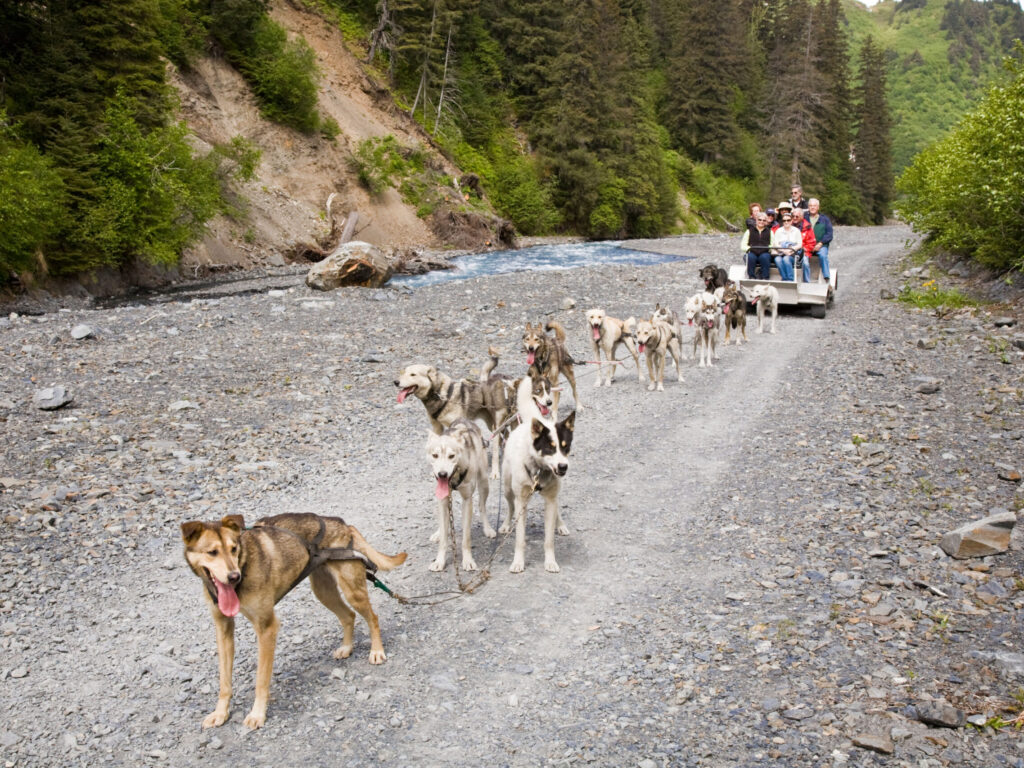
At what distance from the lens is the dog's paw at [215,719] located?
429cm

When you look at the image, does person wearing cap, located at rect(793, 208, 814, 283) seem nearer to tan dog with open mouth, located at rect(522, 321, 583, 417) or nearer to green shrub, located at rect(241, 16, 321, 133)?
tan dog with open mouth, located at rect(522, 321, 583, 417)

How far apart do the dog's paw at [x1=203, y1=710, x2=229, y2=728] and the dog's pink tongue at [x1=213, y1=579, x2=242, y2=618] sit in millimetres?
689

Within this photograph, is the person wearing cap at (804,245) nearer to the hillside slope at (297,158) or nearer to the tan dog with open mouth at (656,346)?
the tan dog with open mouth at (656,346)

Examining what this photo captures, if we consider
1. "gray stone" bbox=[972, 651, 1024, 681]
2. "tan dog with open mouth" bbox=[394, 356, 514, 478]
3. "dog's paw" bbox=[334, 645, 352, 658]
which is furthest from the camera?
"tan dog with open mouth" bbox=[394, 356, 514, 478]

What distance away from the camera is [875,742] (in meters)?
3.78

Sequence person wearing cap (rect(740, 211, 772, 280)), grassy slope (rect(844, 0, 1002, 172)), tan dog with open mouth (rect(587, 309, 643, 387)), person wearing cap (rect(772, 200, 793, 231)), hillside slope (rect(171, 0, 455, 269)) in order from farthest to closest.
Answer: grassy slope (rect(844, 0, 1002, 172)) → hillside slope (rect(171, 0, 455, 269)) → person wearing cap (rect(772, 200, 793, 231)) → person wearing cap (rect(740, 211, 772, 280)) → tan dog with open mouth (rect(587, 309, 643, 387))

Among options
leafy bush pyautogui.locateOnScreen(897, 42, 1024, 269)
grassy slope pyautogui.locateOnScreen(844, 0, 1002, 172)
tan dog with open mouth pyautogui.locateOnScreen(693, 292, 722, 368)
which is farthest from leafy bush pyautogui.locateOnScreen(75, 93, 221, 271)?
grassy slope pyautogui.locateOnScreen(844, 0, 1002, 172)

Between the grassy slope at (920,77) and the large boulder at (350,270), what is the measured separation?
98.0 meters

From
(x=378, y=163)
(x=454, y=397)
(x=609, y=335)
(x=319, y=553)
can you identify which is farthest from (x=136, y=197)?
(x=319, y=553)

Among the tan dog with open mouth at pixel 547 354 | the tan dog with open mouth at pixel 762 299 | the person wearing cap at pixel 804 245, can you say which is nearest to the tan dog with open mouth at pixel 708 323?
the tan dog with open mouth at pixel 762 299

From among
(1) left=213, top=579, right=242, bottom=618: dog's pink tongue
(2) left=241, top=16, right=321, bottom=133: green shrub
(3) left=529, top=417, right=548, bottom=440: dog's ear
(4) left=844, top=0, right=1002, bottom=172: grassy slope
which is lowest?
(1) left=213, top=579, right=242, bottom=618: dog's pink tongue

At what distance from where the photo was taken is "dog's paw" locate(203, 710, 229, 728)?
4289mm

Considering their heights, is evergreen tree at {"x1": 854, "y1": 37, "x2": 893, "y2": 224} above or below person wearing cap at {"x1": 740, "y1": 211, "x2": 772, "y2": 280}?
above

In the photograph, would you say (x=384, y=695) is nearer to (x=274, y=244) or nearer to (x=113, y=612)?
(x=113, y=612)
